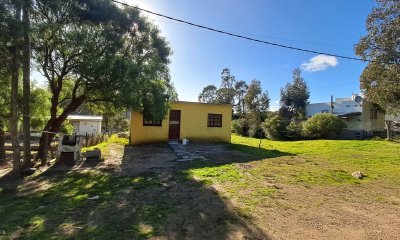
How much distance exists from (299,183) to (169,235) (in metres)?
4.96

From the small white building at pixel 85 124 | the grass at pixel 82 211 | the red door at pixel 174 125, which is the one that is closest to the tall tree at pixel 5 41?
the grass at pixel 82 211

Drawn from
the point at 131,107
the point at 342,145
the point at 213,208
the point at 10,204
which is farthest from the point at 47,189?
the point at 342,145

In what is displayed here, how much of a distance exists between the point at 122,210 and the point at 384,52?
18.2 metres

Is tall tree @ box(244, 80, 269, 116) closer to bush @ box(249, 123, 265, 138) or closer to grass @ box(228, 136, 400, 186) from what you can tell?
bush @ box(249, 123, 265, 138)

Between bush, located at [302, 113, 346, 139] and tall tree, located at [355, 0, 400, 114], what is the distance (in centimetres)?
381

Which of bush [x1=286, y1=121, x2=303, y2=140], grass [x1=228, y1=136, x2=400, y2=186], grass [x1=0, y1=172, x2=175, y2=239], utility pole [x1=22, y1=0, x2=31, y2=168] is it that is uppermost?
utility pole [x1=22, y1=0, x2=31, y2=168]

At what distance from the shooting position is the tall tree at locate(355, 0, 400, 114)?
16578mm

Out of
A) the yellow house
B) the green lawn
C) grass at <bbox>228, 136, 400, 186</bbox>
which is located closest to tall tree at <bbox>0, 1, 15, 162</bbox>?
the green lawn

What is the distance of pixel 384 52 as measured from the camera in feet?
56.9

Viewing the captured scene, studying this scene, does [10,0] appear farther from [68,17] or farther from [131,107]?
[131,107]

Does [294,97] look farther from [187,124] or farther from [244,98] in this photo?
[187,124]

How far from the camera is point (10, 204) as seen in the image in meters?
6.78

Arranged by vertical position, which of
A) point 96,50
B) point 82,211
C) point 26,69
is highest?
point 96,50

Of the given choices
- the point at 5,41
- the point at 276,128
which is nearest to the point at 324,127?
the point at 276,128
